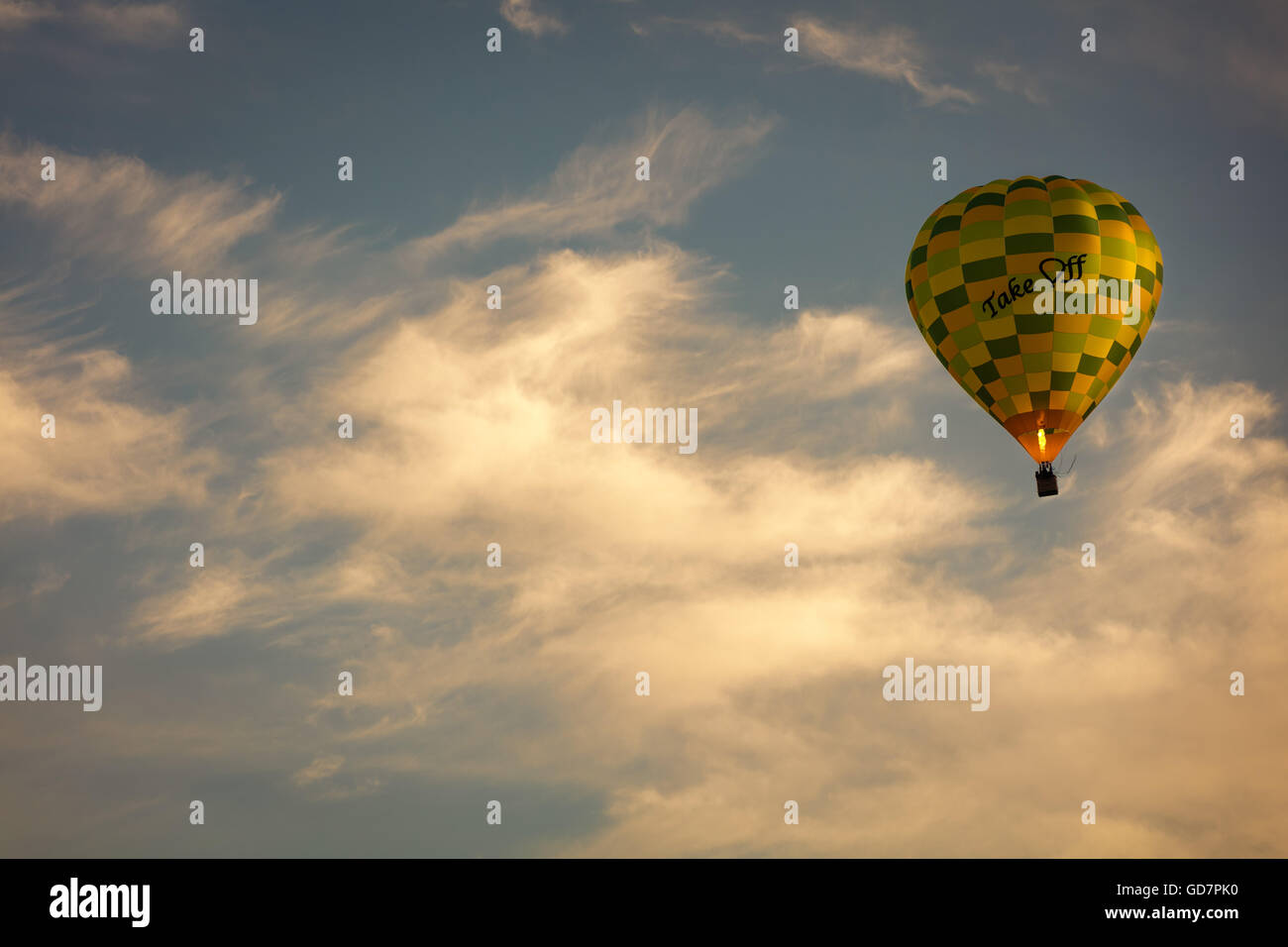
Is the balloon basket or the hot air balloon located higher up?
the hot air balloon

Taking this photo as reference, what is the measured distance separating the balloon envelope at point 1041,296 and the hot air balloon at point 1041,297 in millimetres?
28

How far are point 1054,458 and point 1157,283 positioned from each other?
20.6 ft

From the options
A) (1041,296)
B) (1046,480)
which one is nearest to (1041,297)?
(1041,296)

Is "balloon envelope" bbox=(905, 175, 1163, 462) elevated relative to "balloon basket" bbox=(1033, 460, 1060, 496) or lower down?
elevated

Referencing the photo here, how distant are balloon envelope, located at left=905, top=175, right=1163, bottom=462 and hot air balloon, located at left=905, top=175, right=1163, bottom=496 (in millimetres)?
28

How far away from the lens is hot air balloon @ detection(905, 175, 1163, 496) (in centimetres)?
4538

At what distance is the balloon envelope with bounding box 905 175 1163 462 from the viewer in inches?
1788
